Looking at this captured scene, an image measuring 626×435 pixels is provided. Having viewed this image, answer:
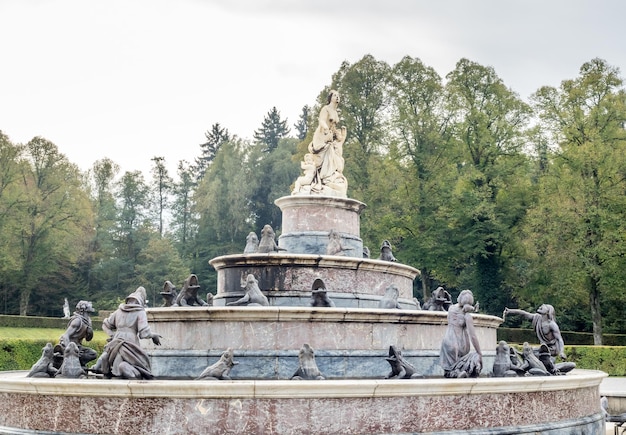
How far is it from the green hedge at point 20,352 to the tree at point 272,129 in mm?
63158

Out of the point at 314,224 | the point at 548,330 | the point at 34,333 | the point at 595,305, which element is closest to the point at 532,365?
the point at 548,330

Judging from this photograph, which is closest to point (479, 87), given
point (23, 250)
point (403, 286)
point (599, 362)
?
point (599, 362)

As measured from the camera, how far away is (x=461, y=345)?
12.6 m

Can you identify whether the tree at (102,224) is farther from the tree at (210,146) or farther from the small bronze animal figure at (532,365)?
the small bronze animal figure at (532,365)

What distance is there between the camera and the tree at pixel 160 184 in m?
77.8

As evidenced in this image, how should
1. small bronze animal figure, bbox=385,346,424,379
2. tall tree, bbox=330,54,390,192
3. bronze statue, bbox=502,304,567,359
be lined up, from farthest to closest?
tall tree, bbox=330,54,390,192 → bronze statue, bbox=502,304,567,359 → small bronze animal figure, bbox=385,346,424,379

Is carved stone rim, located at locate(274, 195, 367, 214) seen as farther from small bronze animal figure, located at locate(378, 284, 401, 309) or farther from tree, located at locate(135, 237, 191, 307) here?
tree, located at locate(135, 237, 191, 307)

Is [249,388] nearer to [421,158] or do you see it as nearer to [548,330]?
[548,330]

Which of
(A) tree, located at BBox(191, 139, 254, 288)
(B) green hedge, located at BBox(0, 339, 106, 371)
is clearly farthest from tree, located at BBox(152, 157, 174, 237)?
(B) green hedge, located at BBox(0, 339, 106, 371)

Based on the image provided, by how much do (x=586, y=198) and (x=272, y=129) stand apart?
2145 inches

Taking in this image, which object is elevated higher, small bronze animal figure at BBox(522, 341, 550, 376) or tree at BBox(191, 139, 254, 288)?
tree at BBox(191, 139, 254, 288)

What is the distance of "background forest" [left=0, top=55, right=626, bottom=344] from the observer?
1553 inches

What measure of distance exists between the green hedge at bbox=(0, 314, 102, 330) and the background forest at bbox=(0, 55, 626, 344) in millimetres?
6780

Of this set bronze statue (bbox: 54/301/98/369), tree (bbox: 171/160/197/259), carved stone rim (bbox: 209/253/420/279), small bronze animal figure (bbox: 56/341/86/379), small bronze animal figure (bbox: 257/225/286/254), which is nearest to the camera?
small bronze animal figure (bbox: 56/341/86/379)
